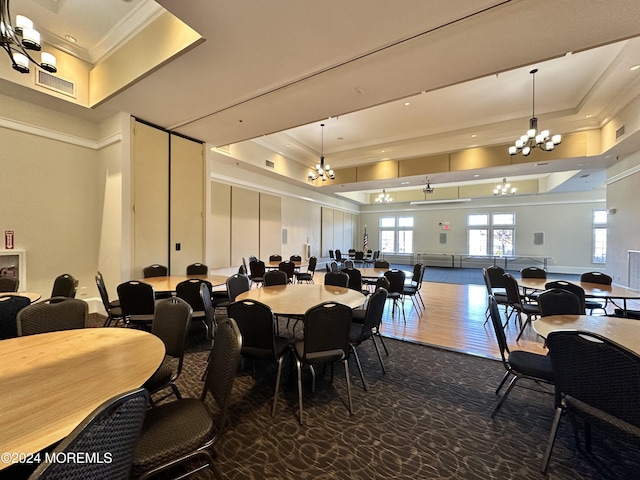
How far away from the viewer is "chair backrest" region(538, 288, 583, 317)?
2.86 metres

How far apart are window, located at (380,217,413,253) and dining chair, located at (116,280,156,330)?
14382mm

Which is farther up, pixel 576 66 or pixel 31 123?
pixel 576 66

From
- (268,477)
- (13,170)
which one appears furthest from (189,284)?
(13,170)

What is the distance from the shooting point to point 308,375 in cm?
297

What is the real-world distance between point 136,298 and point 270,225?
5978 millimetres

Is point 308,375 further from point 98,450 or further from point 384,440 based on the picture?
point 98,450

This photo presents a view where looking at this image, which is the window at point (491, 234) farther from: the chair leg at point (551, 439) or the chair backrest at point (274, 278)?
the chair leg at point (551, 439)

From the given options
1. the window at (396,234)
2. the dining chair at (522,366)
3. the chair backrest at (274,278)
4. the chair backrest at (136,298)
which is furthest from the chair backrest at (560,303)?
the window at (396,234)

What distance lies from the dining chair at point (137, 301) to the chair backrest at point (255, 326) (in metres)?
1.59

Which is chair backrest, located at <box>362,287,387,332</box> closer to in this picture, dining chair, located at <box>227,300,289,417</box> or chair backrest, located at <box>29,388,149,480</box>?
dining chair, located at <box>227,300,289,417</box>

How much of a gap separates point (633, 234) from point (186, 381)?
365 inches

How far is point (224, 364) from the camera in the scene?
4.98 ft

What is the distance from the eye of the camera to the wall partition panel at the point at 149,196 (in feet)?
15.4

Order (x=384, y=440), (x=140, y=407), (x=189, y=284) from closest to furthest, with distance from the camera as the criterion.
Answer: (x=140, y=407) < (x=384, y=440) < (x=189, y=284)
